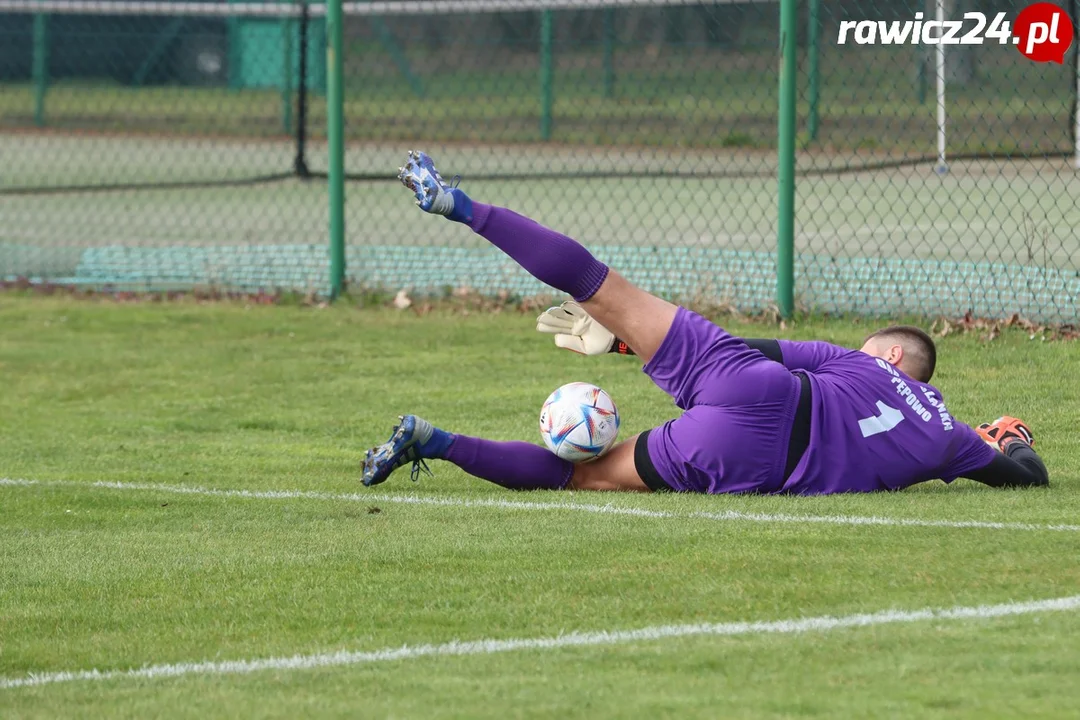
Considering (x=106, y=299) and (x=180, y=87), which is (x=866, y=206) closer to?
(x=106, y=299)

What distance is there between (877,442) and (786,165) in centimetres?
417

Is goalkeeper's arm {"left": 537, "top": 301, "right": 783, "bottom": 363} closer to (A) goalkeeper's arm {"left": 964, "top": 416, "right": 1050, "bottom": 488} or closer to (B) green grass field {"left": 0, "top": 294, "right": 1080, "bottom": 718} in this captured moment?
(B) green grass field {"left": 0, "top": 294, "right": 1080, "bottom": 718}

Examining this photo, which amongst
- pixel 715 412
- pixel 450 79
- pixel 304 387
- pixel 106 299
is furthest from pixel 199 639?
pixel 450 79

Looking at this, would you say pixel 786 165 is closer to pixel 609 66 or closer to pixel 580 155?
pixel 580 155

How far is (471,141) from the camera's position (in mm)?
20812

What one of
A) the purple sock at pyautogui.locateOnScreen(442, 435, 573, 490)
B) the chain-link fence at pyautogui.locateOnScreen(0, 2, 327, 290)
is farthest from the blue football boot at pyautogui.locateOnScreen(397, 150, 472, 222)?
the chain-link fence at pyautogui.locateOnScreen(0, 2, 327, 290)

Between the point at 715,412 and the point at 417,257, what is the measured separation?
268 inches

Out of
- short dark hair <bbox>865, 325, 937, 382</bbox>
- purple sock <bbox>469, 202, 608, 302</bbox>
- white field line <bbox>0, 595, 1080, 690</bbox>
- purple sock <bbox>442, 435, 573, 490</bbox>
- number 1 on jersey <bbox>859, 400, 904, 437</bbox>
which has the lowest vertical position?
white field line <bbox>0, 595, 1080, 690</bbox>

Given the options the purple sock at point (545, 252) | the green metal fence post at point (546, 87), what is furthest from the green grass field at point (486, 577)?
the green metal fence post at point (546, 87)

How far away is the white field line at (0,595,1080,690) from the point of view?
4039 mm

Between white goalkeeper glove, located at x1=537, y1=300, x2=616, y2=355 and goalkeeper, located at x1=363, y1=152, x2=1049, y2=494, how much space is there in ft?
0.04

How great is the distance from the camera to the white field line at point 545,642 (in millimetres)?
4039

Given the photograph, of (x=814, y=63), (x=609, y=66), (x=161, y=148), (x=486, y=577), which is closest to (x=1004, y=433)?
(x=486, y=577)

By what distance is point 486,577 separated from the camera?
483 cm
